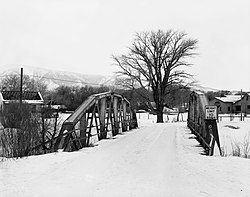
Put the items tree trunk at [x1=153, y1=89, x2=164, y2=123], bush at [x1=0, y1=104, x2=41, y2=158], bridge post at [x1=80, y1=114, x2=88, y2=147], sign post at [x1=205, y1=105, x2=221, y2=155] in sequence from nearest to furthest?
bush at [x1=0, y1=104, x2=41, y2=158]
sign post at [x1=205, y1=105, x2=221, y2=155]
bridge post at [x1=80, y1=114, x2=88, y2=147]
tree trunk at [x1=153, y1=89, x2=164, y2=123]

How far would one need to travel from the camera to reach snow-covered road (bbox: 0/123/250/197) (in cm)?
616

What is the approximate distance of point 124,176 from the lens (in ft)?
24.1

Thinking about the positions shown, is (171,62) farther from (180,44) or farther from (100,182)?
(100,182)

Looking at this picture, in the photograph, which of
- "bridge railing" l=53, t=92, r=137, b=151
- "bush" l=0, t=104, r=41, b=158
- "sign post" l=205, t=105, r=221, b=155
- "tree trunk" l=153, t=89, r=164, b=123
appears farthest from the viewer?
"tree trunk" l=153, t=89, r=164, b=123

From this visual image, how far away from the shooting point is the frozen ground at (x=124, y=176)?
615 cm

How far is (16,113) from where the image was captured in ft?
43.0

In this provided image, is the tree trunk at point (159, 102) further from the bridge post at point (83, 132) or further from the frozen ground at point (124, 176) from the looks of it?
→ the frozen ground at point (124, 176)

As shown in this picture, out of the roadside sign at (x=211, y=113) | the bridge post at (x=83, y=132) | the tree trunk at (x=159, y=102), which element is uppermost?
the tree trunk at (x=159, y=102)

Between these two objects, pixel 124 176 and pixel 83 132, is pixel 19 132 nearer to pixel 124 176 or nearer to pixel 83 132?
pixel 83 132

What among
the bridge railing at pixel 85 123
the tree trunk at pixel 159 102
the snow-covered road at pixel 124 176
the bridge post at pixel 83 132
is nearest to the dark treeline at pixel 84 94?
the tree trunk at pixel 159 102

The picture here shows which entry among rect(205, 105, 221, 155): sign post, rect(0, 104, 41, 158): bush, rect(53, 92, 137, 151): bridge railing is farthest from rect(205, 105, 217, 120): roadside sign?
rect(0, 104, 41, 158): bush

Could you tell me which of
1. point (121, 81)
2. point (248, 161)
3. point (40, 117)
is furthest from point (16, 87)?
point (248, 161)

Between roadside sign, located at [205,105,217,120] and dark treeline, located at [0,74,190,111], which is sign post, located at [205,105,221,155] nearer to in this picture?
roadside sign, located at [205,105,217,120]

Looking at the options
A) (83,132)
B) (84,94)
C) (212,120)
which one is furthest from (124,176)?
(84,94)
